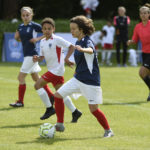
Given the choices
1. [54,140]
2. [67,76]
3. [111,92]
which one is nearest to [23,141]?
[54,140]

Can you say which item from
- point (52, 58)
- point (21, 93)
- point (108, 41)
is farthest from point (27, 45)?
point (108, 41)

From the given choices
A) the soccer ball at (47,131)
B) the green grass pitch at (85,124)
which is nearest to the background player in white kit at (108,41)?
the green grass pitch at (85,124)

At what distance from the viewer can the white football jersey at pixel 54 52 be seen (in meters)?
8.47

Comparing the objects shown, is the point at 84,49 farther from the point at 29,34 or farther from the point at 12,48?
the point at 12,48

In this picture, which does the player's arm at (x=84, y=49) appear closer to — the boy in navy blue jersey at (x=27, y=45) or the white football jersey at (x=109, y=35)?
the boy in navy blue jersey at (x=27, y=45)

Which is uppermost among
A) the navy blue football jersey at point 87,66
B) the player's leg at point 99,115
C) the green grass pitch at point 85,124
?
the navy blue football jersey at point 87,66

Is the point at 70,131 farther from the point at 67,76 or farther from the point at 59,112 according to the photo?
the point at 67,76

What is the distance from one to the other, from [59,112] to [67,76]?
849 centimetres

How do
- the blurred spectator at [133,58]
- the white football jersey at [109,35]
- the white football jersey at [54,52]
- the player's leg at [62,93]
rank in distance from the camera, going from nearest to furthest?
the player's leg at [62,93], the white football jersey at [54,52], the blurred spectator at [133,58], the white football jersey at [109,35]

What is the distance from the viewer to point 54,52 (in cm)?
855

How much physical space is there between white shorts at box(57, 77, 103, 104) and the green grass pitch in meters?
0.57

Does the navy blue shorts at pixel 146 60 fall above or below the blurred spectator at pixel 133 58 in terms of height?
above

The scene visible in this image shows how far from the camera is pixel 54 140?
704cm

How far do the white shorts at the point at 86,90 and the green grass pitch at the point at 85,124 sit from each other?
57 centimetres
